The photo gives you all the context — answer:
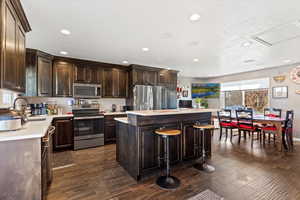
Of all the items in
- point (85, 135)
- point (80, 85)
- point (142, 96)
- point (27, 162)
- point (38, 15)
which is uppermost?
point (38, 15)

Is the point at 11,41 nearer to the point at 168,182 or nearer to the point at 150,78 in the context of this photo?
the point at 168,182

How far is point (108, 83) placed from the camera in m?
4.56

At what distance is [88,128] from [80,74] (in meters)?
1.62

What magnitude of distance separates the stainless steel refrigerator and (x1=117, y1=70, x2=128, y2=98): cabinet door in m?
0.45

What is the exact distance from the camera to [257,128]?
13.1ft

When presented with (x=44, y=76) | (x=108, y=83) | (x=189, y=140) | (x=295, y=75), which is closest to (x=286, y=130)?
(x=295, y=75)

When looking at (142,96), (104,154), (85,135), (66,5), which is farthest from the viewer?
(142,96)

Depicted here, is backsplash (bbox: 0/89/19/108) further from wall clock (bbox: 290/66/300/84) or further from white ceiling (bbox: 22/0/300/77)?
wall clock (bbox: 290/66/300/84)

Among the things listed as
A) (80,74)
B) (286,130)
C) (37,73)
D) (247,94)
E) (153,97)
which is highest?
(80,74)

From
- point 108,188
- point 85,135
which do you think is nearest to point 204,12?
point 108,188

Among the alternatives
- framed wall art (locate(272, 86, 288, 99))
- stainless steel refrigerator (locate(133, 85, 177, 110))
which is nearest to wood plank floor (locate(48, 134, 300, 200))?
stainless steel refrigerator (locate(133, 85, 177, 110))

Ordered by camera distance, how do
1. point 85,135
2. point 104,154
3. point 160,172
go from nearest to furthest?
1. point 160,172
2. point 104,154
3. point 85,135

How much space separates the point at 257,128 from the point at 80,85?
208 inches

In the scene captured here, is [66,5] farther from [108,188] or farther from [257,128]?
[257,128]
